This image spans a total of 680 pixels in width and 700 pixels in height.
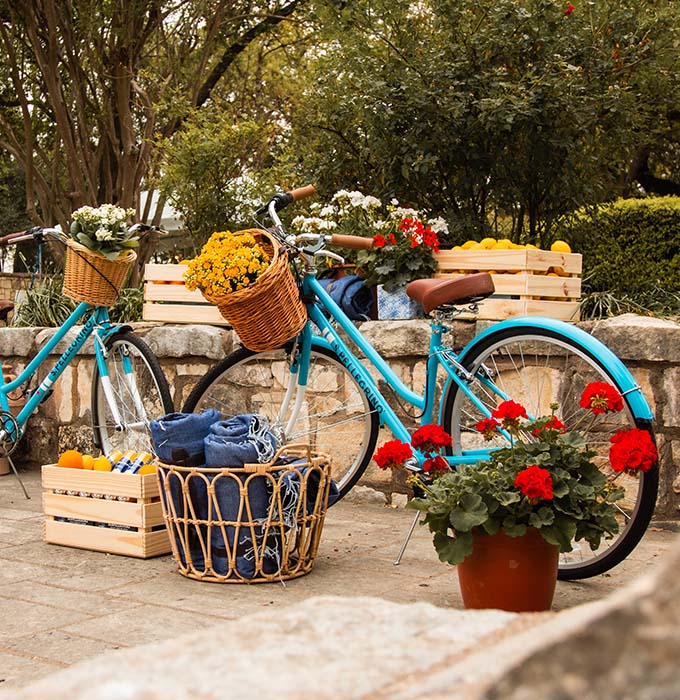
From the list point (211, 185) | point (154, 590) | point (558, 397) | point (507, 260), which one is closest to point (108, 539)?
point (154, 590)

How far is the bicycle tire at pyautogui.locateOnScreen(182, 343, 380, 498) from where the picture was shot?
4234mm

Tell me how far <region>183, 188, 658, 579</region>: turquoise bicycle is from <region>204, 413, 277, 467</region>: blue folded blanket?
325 millimetres

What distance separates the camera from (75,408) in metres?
5.80

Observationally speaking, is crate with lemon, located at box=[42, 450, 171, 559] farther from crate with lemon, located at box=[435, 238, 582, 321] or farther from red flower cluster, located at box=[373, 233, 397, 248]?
crate with lemon, located at box=[435, 238, 582, 321]

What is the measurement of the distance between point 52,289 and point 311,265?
3.42 metres

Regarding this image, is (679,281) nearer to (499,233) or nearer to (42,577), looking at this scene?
(499,233)

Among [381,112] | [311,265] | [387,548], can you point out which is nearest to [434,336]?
[311,265]

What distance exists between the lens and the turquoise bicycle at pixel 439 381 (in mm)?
3107

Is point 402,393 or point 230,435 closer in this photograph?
point 230,435

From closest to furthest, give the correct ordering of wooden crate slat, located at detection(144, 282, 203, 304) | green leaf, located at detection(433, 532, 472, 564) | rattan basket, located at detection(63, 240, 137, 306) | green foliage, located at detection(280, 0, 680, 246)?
green leaf, located at detection(433, 532, 472, 564)
rattan basket, located at detection(63, 240, 137, 306)
green foliage, located at detection(280, 0, 680, 246)
wooden crate slat, located at detection(144, 282, 203, 304)

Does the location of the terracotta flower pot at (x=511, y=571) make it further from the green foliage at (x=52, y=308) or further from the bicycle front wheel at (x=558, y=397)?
the green foliage at (x=52, y=308)

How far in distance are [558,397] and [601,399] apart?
135 centimetres

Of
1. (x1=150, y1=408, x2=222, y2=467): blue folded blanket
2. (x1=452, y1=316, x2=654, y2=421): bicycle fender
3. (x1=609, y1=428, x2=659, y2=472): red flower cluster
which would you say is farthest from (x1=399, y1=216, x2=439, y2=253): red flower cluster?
(x1=609, y1=428, x2=659, y2=472): red flower cluster

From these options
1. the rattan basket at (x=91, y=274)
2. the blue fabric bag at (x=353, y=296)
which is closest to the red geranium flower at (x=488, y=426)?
the blue fabric bag at (x=353, y=296)
